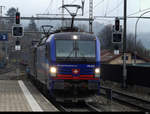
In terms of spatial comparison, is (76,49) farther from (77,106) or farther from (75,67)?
(77,106)

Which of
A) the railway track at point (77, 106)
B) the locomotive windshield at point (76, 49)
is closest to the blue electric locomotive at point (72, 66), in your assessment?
the locomotive windshield at point (76, 49)

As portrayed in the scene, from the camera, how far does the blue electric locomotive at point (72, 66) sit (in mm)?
14211

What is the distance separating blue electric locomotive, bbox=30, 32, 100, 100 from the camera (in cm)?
1421

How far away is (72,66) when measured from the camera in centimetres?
1448

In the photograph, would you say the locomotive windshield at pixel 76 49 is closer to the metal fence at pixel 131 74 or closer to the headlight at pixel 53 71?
the headlight at pixel 53 71

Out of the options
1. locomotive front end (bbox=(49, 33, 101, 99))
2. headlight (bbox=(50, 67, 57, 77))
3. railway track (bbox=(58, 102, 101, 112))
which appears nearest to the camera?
railway track (bbox=(58, 102, 101, 112))

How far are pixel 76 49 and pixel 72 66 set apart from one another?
895 mm

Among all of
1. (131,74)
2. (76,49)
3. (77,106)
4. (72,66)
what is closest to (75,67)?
(72,66)

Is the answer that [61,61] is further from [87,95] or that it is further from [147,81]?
[147,81]

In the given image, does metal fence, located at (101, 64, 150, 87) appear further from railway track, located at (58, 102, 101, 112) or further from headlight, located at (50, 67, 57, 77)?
headlight, located at (50, 67, 57, 77)

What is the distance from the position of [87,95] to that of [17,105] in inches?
139

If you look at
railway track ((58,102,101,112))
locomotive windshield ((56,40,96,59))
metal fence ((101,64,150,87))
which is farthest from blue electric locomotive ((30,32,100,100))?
metal fence ((101,64,150,87))

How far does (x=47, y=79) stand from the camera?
49.8 ft

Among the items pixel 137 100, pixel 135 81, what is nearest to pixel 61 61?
pixel 137 100
